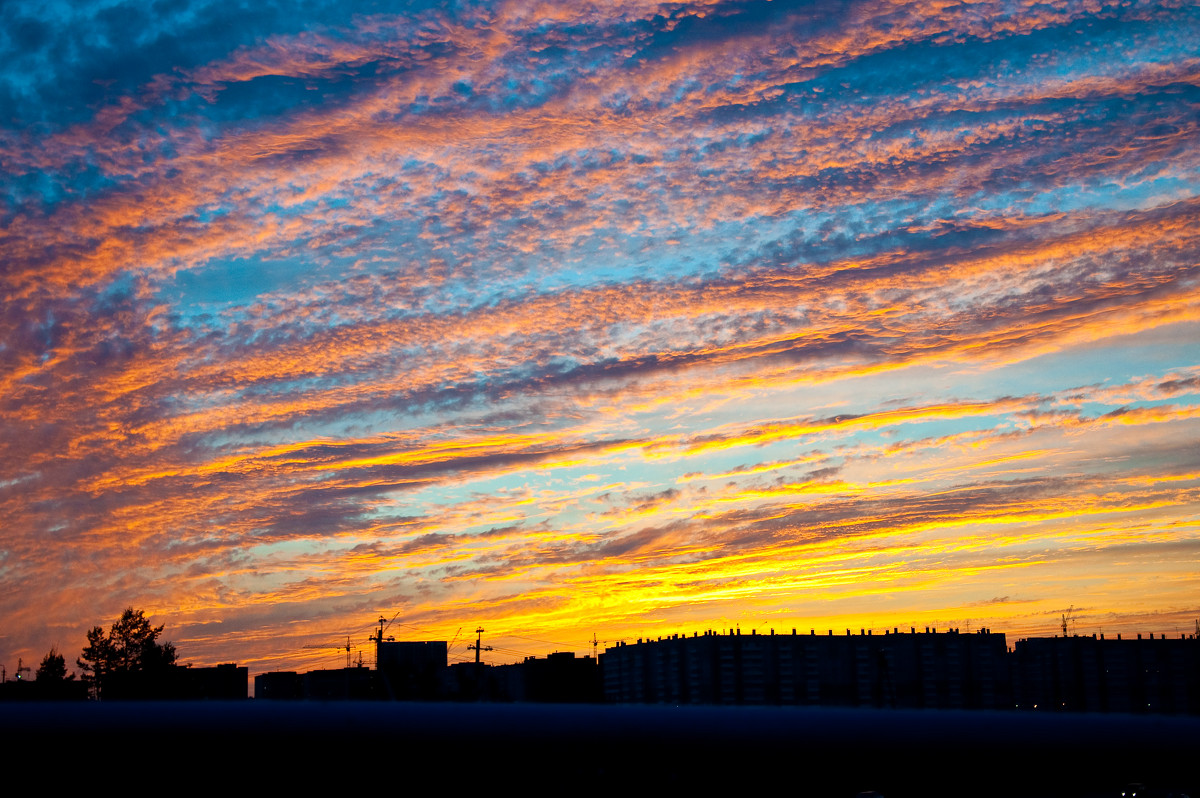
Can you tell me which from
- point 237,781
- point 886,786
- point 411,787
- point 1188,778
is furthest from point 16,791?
point 1188,778

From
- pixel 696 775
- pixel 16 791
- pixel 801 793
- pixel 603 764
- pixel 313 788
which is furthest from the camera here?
→ pixel 603 764

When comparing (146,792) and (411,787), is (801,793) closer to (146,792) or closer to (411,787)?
(411,787)

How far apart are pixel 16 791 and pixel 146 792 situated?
46.4ft

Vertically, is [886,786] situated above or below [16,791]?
below

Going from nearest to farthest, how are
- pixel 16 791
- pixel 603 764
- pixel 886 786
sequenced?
pixel 16 791 → pixel 886 786 → pixel 603 764

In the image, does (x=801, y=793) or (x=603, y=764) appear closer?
(x=801, y=793)

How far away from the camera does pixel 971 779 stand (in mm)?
190375

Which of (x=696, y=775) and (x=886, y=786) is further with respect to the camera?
(x=696, y=775)

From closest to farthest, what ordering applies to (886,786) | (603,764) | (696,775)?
(886,786)
(696,775)
(603,764)

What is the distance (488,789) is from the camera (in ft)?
478

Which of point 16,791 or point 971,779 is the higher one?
point 16,791

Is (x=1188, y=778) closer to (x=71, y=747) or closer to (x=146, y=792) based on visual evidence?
(x=146, y=792)

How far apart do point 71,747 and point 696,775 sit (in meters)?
114

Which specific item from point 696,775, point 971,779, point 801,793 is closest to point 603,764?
point 696,775
